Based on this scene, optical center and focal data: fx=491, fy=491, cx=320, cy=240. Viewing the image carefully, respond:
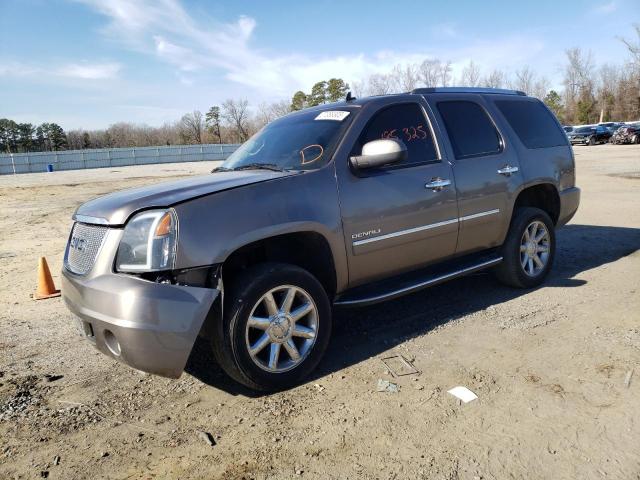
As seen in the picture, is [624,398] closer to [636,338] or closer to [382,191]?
[636,338]

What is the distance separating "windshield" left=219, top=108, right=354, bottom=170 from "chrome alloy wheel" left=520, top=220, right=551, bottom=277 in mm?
2356

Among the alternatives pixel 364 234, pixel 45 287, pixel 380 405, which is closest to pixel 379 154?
pixel 364 234

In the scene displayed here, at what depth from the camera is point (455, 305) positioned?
4.69m

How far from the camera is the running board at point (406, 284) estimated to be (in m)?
3.65

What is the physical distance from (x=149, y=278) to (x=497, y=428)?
2.13m

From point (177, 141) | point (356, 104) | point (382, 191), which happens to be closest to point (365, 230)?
point (382, 191)

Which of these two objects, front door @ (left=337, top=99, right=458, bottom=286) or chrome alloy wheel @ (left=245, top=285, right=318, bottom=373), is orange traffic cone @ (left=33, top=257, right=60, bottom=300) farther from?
front door @ (left=337, top=99, right=458, bottom=286)

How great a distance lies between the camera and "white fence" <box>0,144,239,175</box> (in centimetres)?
4597

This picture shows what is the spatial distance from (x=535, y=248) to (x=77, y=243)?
4278mm

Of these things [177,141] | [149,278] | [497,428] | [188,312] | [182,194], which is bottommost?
[497,428]

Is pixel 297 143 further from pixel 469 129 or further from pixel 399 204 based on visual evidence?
pixel 469 129

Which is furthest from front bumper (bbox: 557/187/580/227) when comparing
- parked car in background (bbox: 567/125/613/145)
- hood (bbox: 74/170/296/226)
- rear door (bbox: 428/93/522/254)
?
parked car in background (bbox: 567/125/613/145)

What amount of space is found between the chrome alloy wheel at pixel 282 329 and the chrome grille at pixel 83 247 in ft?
3.44

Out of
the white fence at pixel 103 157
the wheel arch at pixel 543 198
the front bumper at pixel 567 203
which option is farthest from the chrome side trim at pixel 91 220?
the white fence at pixel 103 157
